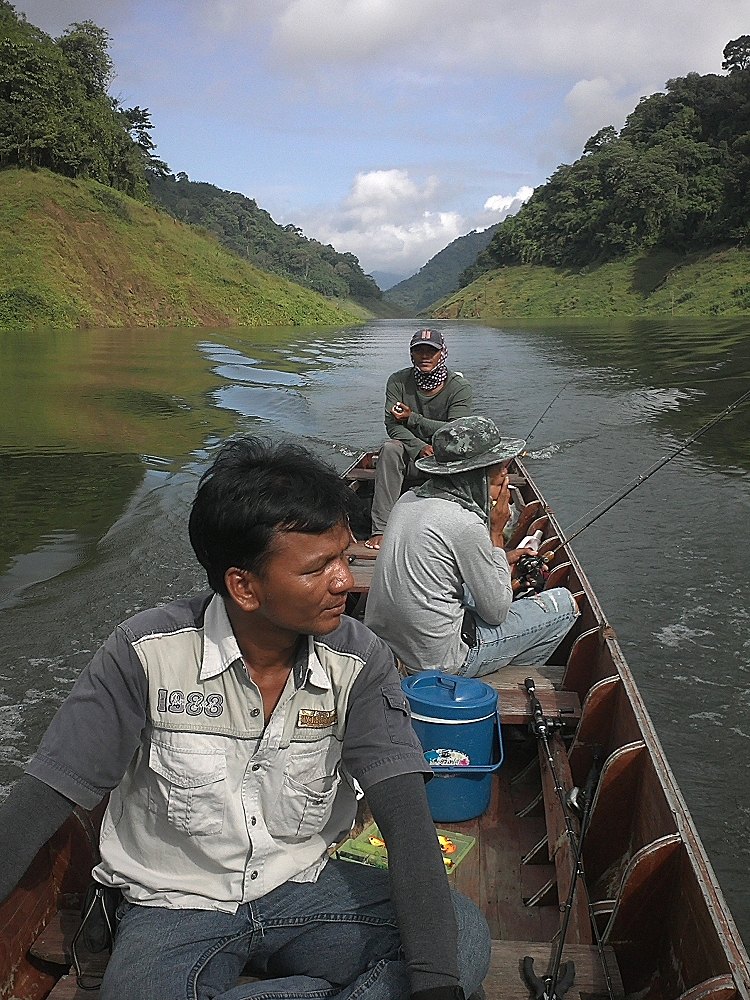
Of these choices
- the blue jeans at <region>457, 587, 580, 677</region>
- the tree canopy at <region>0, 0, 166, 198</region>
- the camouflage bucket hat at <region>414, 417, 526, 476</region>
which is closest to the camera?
the camouflage bucket hat at <region>414, 417, 526, 476</region>

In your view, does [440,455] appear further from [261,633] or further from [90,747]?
[90,747]

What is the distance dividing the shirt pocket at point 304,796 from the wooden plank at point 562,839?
0.97 meters

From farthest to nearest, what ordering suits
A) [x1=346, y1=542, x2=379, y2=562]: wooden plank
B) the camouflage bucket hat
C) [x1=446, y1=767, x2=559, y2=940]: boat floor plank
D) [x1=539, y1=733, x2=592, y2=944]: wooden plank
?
1. [x1=346, y1=542, x2=379, y2=562]: wooden plank
2. the camouflage bucket hat
3. [x1=446, y1=767, x2=559, y2=940]: boat floor plank
4. [x1=539, y1=733, x2=592, y2=944]: wooden plank

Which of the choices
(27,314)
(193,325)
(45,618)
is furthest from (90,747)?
(193,325)

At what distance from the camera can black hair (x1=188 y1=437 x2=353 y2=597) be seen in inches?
77.9

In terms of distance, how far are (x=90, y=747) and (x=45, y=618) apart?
6071 millimetres

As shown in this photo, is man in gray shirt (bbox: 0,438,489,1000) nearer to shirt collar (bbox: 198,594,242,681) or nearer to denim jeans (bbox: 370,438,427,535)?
shirt collar (bbox: 198,594,242,681)

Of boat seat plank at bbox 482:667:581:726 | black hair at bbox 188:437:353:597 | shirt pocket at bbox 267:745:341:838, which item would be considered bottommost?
boat seat plank at bbox 482:667:581:726

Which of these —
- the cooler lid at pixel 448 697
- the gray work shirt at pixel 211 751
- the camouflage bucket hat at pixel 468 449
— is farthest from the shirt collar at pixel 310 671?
the camouflage bucket hat at pixel 468 449

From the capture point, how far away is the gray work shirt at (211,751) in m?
2.00

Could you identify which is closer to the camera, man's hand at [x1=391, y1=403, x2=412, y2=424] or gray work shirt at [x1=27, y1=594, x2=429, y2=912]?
gray work shirt at [x1=27, y1=594, x2=429, y2=912]

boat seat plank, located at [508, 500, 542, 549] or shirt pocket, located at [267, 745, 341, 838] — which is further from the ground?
shirt pocket, located at [267, 745, 341, 838]

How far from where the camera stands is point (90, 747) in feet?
6.37

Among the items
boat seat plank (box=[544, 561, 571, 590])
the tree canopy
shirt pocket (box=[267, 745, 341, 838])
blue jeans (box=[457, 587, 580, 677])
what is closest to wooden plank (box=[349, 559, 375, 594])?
boat seat plank (box=[544, 561, 571, 590])
